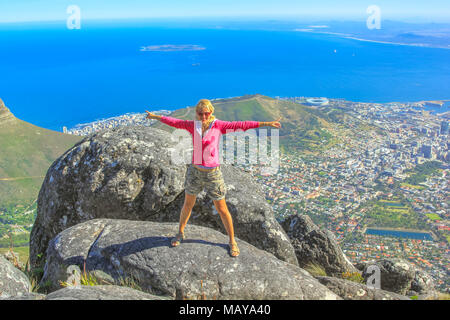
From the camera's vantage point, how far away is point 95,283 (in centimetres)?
620

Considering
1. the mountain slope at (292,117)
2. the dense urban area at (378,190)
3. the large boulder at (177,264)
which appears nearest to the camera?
the large boulder at (177,264)

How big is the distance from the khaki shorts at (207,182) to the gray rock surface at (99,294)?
2.21m

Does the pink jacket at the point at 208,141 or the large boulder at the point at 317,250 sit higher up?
the pink jacket at the point at 208,141

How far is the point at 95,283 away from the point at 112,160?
388cm

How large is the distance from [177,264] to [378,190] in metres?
58.5

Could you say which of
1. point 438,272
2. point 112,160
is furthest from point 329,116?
point 112,160

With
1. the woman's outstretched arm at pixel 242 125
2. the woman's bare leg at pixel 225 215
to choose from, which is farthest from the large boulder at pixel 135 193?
the woman's outstretched arm at pixel 242 125

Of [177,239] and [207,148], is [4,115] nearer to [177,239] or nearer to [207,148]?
[177,239]

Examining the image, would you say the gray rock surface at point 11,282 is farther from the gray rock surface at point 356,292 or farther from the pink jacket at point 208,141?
the gray rock surface at point 356,292

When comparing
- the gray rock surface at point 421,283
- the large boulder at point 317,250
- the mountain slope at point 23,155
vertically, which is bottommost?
the mountain slope at point 23,155

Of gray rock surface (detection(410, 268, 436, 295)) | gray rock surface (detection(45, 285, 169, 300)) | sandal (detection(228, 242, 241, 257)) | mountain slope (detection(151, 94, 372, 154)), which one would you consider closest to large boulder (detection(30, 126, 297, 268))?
sandal (detection(228, 242, 241, 257))

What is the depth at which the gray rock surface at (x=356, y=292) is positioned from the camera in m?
6.29
